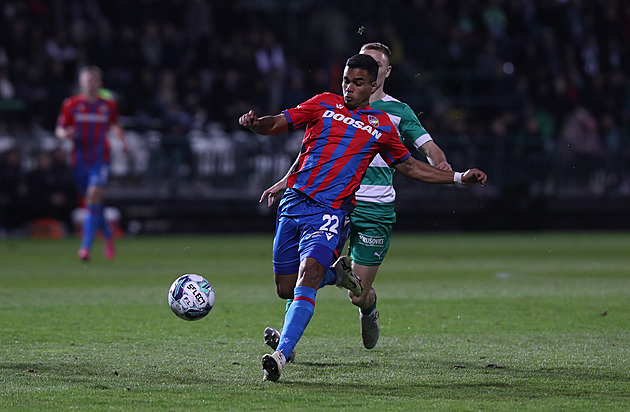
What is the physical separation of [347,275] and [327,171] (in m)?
0.70

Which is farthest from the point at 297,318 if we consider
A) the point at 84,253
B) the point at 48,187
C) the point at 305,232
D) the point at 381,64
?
the point at 48,187

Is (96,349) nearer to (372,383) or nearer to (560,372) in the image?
(372,383)

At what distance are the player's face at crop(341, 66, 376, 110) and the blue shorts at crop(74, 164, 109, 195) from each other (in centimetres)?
843

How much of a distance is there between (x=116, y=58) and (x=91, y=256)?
5678mm

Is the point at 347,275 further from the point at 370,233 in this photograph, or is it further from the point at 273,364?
the point at 273,364

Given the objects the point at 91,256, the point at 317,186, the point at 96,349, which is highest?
the point at 317,186

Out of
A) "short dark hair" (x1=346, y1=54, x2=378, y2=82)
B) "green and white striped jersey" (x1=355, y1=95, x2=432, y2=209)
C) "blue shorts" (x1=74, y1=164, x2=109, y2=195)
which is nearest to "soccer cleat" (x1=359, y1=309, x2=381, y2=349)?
"green and white striped jersey" (x1=355, y1=95, x2=432, y2=209)

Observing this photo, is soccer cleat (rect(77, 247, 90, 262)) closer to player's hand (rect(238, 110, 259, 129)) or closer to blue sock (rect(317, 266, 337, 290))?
blue sock (rect(317, 266, 337, 290))

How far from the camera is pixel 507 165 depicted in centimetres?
2150

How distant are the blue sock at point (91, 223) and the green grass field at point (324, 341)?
0.33 metres

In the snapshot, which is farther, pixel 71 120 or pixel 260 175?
pixel 260 175

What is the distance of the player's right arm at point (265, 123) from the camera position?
5703 millimetres

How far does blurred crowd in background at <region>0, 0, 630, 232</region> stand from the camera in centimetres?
1936

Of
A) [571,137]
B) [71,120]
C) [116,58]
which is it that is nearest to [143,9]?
[116,58]
